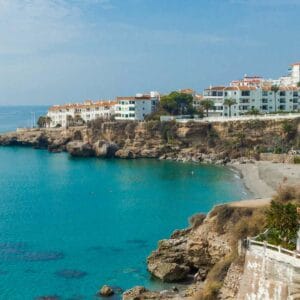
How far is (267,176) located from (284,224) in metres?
40.2

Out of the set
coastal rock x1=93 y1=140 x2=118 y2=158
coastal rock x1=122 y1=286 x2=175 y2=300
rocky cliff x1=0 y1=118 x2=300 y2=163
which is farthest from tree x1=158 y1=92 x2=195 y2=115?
coastal rock x1=122 y1=286 x2=175 y2=300

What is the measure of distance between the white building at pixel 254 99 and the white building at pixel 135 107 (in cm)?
1069

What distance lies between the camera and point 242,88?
101m

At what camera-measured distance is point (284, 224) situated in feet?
76.7

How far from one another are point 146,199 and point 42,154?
4558cm

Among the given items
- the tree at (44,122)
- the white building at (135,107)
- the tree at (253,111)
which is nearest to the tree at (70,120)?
the tree at (44,122)

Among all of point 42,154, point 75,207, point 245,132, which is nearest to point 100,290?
point 75,207

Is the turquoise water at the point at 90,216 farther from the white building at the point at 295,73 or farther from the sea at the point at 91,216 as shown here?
the white building at the point at 295,73

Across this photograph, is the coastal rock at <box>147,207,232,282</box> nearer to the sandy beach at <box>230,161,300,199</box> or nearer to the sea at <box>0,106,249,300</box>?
the sea at <box>0,106,249,300</box>

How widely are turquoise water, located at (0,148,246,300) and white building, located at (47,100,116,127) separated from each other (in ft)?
79.2

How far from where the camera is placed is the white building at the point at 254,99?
10112cm

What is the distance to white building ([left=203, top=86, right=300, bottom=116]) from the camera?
101 m

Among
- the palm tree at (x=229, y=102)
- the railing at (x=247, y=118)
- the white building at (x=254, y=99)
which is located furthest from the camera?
the white building at (x=254, y=99)

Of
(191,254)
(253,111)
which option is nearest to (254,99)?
(253,111)
